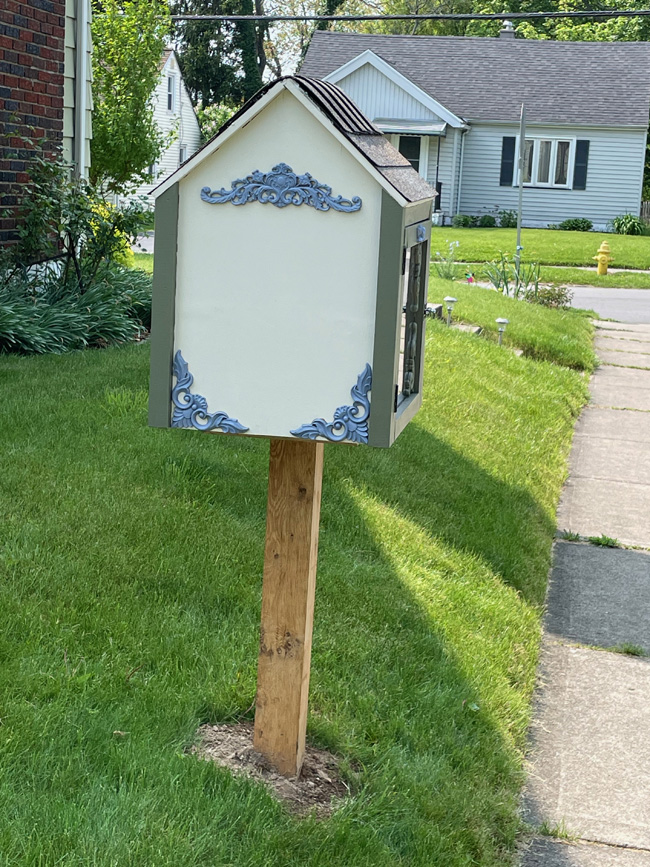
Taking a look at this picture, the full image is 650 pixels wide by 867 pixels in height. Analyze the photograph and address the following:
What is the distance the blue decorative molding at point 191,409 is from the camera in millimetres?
2451

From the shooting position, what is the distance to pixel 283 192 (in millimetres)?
2326

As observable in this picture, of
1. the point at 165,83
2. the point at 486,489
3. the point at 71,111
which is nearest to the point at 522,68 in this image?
the point at 165,83

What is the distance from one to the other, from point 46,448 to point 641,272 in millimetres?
A: 19114

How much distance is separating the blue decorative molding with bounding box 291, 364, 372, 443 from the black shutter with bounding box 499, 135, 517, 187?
102ft

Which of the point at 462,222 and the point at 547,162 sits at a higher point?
the point at 547,162

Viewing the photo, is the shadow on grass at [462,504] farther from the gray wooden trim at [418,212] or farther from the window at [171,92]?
the window at [171,92]

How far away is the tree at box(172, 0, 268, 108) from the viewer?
43219mm

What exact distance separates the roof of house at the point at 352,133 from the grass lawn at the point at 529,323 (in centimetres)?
Answer: 817

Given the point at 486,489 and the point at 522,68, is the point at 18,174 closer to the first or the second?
the point at 486,489

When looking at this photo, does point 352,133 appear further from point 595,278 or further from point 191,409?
A: point 595,278

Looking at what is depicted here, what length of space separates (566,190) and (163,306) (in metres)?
31.3

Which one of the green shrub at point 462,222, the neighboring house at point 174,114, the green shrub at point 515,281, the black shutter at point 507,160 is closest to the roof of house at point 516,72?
the black shutter at point 507,160

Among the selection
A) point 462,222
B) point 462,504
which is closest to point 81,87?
point 462,504

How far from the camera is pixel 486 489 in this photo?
224 inches
